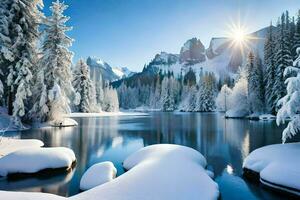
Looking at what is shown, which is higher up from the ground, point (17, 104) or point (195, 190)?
point (17, 104)

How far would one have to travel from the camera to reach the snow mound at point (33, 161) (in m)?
12.6

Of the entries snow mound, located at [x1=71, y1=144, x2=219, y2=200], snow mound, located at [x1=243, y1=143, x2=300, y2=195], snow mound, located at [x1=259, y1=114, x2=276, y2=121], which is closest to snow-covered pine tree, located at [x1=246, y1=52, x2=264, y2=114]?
snow mound, located at [x1=259, y1=114, x2=276, y2=121]

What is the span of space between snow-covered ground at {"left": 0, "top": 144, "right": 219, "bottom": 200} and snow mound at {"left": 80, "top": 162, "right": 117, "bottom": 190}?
128cm

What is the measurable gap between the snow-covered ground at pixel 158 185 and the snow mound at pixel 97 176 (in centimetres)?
128

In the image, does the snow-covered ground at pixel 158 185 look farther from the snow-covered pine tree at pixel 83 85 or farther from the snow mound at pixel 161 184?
the snow-covered pine tree at pixel 83 85

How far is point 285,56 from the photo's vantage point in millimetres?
46688

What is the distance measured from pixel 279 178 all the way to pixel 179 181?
14.4 ft

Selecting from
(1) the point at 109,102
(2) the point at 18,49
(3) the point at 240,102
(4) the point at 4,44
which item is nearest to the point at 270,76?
(3) the point at 240,102

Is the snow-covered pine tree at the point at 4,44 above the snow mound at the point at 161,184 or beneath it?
above

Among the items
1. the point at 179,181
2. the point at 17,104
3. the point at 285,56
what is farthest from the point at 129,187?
the point at 285,56

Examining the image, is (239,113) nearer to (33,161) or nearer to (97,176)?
(33,161)

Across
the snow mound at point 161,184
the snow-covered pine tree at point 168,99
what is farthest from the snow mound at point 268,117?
the snow-covered pine tree at point 168,99

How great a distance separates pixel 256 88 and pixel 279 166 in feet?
150

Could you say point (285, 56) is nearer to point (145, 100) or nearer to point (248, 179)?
point (248, 179)
